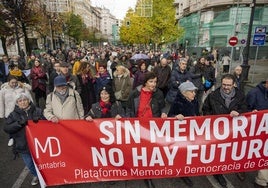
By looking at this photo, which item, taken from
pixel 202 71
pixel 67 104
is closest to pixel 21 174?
pixel 67 104

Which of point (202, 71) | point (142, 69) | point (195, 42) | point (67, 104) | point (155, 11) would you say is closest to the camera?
point (67, 104)

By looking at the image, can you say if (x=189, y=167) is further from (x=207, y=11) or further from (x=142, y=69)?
(x=207, y=11)

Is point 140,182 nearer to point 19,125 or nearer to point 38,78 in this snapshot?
point 19,125

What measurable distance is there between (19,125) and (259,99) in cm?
380

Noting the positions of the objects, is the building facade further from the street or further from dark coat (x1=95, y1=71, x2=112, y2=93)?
the street

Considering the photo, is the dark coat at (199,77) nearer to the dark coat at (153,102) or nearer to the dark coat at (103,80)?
the dark coat at (103,80)

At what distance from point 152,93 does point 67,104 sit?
139cm

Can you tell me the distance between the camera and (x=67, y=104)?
13.6 feet

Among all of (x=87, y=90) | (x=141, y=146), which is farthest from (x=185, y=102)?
(x=87, y=90)

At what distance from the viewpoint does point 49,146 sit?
3.79 m

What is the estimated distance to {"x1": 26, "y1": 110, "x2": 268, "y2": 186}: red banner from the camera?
3.79m

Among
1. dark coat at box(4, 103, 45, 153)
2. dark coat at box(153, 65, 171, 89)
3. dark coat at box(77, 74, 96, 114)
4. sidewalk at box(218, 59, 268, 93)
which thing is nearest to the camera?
dark coat at box(4, 103, 45, 153)

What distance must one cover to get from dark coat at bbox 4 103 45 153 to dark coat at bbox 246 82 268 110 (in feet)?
11.4

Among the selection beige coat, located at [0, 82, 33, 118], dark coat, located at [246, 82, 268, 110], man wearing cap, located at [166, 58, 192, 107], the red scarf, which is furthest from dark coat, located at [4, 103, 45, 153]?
man wearing cap, located at [166, 58, 192, 107]
